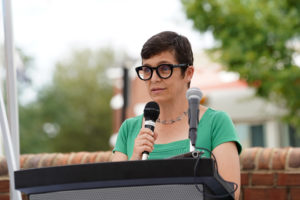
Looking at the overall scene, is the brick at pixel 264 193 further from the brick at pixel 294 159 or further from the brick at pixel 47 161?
the brick at pixel 47 161

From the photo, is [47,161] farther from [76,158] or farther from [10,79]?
[10,79]

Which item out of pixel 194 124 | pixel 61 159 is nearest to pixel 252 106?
pixel 61 159

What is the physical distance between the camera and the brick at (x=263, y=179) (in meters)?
3.01

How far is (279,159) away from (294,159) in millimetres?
89

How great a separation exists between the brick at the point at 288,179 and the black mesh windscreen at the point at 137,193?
5.30 ft

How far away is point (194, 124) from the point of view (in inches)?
64.9

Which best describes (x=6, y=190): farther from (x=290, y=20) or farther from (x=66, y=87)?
(x=66, y=87)

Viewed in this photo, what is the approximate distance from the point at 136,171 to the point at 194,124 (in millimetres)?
306

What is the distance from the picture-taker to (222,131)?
6.72ft

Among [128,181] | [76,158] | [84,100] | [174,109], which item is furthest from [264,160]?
[84,100]

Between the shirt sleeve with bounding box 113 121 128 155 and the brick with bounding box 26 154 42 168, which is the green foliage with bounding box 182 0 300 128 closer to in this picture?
the brick with bounding box 26 154 42 168

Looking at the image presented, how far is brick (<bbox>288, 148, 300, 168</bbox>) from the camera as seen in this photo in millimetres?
2953

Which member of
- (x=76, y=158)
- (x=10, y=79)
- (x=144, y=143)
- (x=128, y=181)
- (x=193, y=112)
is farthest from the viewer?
(x=76, y=158)

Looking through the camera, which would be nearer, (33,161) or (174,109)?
(174,109)
